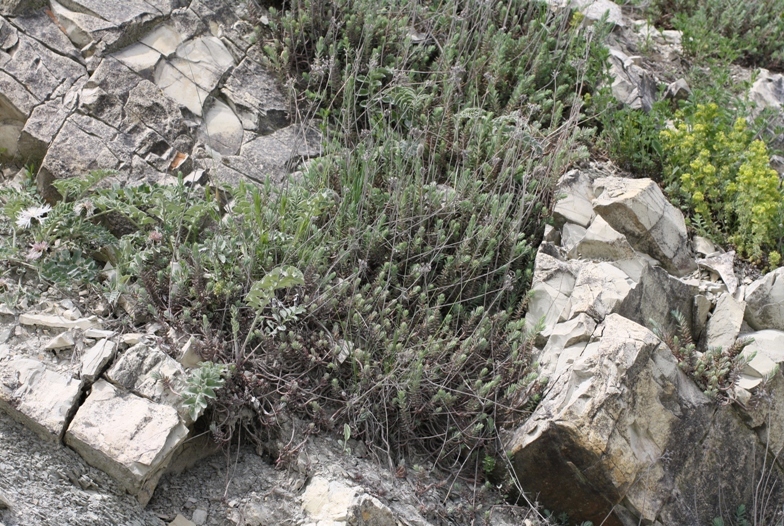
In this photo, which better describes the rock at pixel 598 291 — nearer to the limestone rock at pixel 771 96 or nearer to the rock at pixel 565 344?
the rock at pixel 565 344

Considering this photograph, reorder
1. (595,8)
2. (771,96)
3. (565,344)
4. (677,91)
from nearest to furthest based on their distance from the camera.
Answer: (565,344) → (677,91) → (771,96) → (595,8)

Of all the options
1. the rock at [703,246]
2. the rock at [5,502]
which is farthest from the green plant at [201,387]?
the rock at [703,246]

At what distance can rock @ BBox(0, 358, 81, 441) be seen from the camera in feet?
10.2

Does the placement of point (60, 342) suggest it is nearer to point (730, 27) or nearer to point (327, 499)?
point (327, 499)

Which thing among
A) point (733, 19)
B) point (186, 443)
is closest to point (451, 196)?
point (186, 443)

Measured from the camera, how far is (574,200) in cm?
468

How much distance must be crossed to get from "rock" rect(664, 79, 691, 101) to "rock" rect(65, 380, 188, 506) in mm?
4624

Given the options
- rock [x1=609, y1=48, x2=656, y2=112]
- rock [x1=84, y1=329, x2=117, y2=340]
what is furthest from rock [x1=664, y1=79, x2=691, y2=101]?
rock [x1=84, y1=329, x2=117, y2=340]

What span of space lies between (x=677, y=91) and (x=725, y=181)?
4.27ft

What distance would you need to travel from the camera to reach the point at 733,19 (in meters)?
6.72

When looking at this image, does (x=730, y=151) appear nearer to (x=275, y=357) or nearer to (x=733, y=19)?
(x=733, y=19)

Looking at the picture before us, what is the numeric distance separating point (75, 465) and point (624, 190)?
3.41 meters

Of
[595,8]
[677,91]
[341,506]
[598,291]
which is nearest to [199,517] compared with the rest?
[341,506]

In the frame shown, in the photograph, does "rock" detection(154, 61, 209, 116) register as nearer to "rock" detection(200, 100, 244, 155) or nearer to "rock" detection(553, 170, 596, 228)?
"rock" detection(200, 100, 244, 155)
